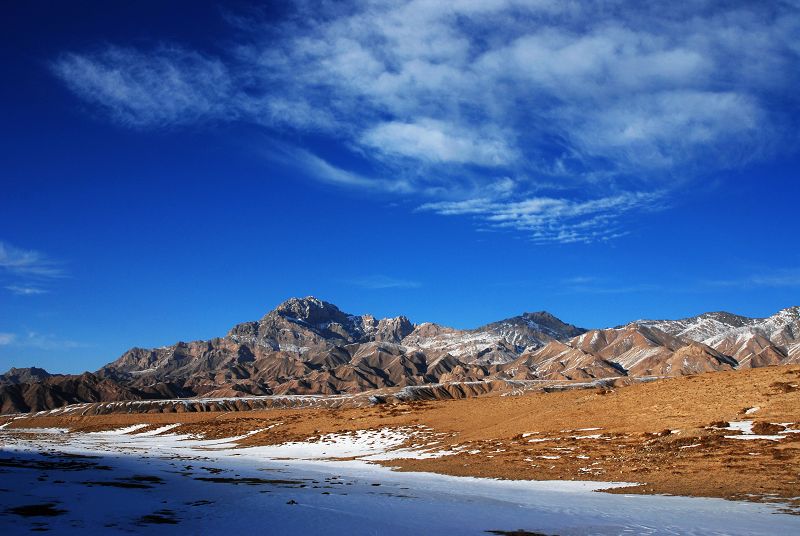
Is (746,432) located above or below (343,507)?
above

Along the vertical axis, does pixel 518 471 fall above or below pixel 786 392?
below

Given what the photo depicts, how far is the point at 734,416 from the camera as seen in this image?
31.5 m

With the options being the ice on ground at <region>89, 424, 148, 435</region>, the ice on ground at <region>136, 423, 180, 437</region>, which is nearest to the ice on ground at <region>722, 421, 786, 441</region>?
the ice on ground at <region>136, 423, 180, 437</region>

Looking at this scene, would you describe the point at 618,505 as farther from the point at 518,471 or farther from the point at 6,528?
the point at 6,528

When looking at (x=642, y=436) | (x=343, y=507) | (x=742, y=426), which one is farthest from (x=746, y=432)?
(x=343, y=507)

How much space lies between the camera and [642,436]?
30.8 meters

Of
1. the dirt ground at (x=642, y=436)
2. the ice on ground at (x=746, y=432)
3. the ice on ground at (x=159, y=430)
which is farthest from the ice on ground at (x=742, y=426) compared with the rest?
the ice on ground at (x=159, y=430)

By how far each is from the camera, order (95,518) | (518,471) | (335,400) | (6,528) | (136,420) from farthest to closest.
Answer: (335,400) → (136,420) → (518,471) → (95,518) → (6,528)

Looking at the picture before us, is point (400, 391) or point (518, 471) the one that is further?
point (400, 391)

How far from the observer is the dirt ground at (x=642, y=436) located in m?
21.6

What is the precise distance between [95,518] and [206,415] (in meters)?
106

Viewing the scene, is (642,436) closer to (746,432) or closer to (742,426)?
(742,426)

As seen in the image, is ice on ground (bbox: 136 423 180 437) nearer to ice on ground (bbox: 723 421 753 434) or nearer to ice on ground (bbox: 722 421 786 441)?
ice on ground (bbox: 723 421 753 434)

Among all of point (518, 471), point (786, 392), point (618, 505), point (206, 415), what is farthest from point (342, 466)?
point (206, 415)
